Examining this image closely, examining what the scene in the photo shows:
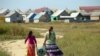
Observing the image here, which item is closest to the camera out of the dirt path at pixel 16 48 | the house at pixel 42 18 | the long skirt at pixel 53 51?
the long skirt at pixel 53 51

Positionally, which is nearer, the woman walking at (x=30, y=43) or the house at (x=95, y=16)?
the woman walking at (x=30, y=43)

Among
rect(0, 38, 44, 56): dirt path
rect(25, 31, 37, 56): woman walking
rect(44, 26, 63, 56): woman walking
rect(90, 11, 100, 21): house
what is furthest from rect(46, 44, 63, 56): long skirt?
rect(90, 11, 100, 21): house

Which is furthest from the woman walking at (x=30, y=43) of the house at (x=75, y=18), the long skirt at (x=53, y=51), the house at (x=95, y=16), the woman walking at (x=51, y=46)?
the house at (x=95, y=16)

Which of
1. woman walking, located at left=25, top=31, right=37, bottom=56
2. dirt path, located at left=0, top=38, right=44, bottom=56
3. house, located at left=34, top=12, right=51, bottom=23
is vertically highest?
woman walking, located at left=25, top=31, right=37, bottom=56

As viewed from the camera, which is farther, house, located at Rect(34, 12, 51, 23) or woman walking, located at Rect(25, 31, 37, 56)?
house, located at Rect(34, 12, 51, 23)

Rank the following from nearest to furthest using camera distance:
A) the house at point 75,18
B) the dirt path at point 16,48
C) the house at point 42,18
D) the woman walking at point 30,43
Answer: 1. the woman walking at point 30,43
2. the dirt path at point 16,48
3. the house at point 75,18
4. the house at point 42,18

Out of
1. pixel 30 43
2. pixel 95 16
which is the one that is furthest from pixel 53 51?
pixel 95 16

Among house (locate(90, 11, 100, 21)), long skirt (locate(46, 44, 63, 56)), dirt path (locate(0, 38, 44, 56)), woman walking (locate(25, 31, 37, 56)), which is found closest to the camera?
long skirt (locate(46, 44, 63, 56))

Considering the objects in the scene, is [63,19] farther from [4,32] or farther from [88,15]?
[4,32]

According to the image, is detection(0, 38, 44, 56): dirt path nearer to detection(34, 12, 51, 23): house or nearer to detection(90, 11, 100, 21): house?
detection(90, 11, 100, 21): house

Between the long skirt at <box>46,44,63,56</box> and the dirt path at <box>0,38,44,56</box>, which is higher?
the long skirt at <box>46,44,63,56</box>

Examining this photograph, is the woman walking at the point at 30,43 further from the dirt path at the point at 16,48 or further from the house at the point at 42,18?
the house at the point at 42,18

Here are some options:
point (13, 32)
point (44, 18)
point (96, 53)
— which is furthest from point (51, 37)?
point (44, 18)

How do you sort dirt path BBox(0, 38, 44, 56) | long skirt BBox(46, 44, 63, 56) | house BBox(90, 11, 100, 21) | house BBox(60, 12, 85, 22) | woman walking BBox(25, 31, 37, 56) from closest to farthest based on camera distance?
1. long skirt BBox(46, 44, 63, 56)
2. woman walking BBox(25, 31, 37, 56)
3. dirt path BBox(0, 38, 44, 56)
4. house BBox(60, 12, 85, 22)
5. house BBox(90, 11, 100, 21)
